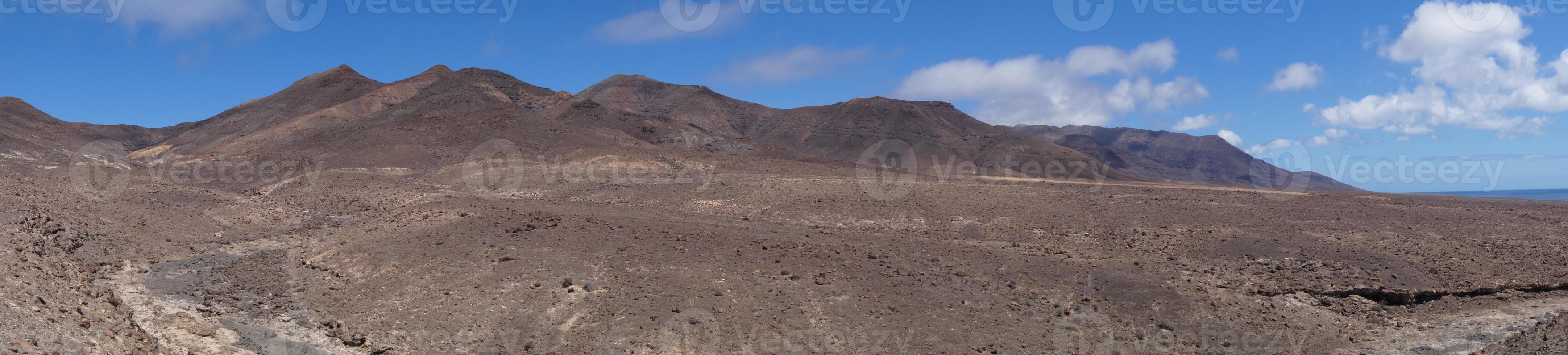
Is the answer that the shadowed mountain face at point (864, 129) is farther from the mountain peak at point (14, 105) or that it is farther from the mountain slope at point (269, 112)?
the mountain peak at point (14, 105)

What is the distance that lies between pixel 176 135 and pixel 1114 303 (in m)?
92.8

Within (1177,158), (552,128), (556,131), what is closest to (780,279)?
(556,131)

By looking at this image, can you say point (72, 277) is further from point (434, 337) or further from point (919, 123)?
point (919, 123)

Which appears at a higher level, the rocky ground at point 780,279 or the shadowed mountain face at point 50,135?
the shadowed mountain face at point 50,135

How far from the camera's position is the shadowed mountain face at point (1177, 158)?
112938mm

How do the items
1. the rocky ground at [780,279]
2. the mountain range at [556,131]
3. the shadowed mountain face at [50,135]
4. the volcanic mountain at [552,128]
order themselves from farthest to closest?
the shadowed mountain face at [50,135] → the mountain range at [556,131] → the volcanic mountain at [552,128] → the rocky ground at [780,279]

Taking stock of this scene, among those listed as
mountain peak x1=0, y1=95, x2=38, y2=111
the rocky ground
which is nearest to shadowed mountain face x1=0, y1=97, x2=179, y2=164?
mountain peak x1=0, y1=95, x2=38, y2=111

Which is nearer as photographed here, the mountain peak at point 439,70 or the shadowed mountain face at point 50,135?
the shadowed mountain face at point 50,135

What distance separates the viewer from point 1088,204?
90.8ft

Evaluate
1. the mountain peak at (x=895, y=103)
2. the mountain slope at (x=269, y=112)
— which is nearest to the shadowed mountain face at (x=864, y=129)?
the mountain peak at (x=895, y=103)

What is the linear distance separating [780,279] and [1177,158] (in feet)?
423

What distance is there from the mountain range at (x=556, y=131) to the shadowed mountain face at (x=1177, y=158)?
39 cm

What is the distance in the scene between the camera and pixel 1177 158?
12950cm

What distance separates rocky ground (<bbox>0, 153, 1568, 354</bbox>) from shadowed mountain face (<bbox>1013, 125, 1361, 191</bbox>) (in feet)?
268
